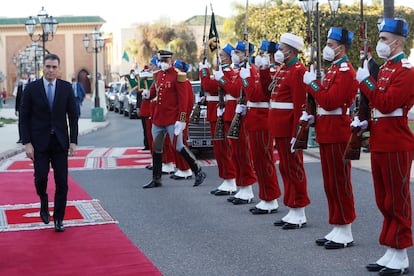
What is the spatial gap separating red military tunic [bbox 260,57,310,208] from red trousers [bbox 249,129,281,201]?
79 cm


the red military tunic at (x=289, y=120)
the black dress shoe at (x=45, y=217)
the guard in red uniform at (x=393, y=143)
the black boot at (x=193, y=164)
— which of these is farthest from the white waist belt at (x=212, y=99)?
the guard in red uniform at (x=393, y=143)

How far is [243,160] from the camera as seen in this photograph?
36.1 ft

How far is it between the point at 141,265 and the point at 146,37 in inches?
2883

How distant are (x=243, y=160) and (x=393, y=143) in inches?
167

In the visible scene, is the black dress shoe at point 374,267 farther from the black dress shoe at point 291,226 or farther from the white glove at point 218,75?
the white glove at point 218,75

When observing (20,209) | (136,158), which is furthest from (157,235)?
(136,158)

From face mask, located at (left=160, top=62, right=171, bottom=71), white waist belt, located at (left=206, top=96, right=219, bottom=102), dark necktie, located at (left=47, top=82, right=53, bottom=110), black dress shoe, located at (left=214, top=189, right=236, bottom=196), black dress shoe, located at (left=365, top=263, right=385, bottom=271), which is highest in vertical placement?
face mask, located at (left=160, top=62, right=171, bottom=71)

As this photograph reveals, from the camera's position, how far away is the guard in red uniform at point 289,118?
8.80 metres

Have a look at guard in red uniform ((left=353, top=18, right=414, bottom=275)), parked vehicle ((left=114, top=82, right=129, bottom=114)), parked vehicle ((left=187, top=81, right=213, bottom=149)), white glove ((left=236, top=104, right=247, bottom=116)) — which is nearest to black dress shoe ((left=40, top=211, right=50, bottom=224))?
white glove ((left=236, top=104, right=247, bottom=116))

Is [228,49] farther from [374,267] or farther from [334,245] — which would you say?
[374,267]

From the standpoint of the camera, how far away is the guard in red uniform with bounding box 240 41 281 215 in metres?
9.99

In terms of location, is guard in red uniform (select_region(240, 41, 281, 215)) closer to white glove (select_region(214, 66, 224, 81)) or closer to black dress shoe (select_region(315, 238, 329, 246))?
white glove (select_region(214, 66, 224, 81))

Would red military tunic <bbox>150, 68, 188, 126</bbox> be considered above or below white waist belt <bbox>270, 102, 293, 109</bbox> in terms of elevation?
below

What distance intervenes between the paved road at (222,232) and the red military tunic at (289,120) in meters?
0.45
